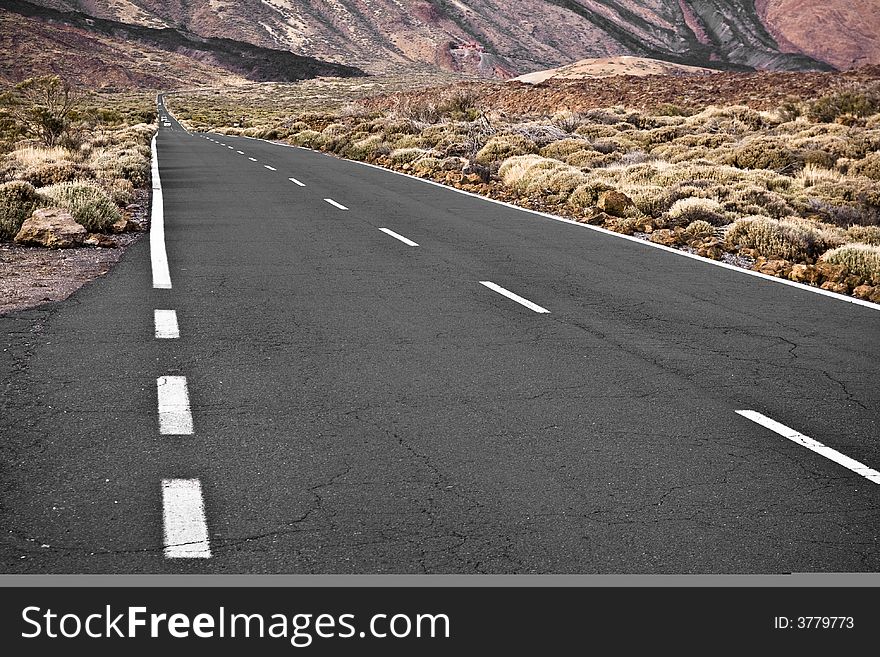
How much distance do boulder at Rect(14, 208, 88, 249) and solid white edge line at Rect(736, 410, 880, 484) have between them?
9.94 m

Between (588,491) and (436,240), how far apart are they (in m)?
10.2

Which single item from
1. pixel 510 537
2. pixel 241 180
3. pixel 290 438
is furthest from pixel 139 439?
pixel 241 180

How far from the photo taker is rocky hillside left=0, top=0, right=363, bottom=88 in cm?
14688

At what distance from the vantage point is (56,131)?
34.3m

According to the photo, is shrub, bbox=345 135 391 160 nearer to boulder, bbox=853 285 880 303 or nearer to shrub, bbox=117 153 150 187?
shrub, bbox=117 153 150 187

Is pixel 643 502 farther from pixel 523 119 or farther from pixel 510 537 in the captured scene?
pixel 523 119

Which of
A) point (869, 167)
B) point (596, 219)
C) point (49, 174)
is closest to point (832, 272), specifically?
point (596, 219)

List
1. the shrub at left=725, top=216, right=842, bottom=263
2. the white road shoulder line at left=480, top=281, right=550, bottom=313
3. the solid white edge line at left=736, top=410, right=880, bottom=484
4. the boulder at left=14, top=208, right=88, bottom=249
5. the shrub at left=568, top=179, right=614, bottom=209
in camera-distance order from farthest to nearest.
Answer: the shrub at left=568, top=179, right=614, bottom=209 → the shrub at left=725, top=216, right=842, bottom=263 → the boulder at left=14, top=208, right=88, bottom=249 → the white road shoulder line at left=480, top=281, right=550, bottom=313 → the solid white edge line at left=736, top=410, right=880, bottom=484

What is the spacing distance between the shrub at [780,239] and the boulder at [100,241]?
9.27 metres

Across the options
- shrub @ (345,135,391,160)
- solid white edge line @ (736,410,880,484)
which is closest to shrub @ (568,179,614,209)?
solid white edge line @ (736,410,880,484)

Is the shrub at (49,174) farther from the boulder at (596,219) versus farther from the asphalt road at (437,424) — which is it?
the boulder at (596,219)

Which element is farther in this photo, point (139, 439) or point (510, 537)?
point (139, 439)

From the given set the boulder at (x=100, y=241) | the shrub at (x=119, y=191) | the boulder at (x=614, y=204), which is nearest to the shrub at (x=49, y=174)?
the shrub at (x=119, y=191)

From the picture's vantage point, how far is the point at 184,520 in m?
4.57
